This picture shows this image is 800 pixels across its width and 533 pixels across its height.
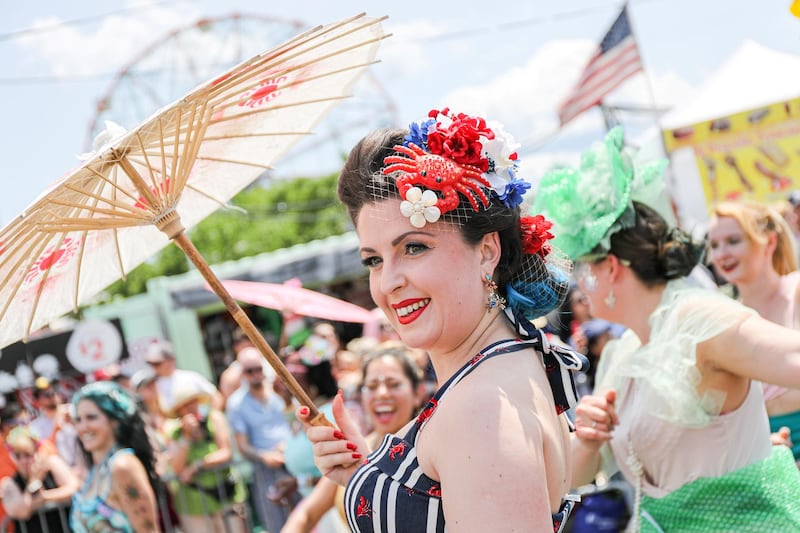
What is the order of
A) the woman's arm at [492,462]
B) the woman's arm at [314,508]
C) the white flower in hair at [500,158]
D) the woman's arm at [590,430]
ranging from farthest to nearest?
the woman's arm at [314,508] → the woman's arm at [590,430] → the white flower in hair at [500,158] → the woman's arm at [492,462]

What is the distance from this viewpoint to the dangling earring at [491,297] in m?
1.93

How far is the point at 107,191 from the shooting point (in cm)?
242

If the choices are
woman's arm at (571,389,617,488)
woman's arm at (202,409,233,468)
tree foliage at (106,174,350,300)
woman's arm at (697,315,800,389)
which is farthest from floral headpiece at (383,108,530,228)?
tree foliage at (106,174,350,300)

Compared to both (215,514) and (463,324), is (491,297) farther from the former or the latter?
(215,514)

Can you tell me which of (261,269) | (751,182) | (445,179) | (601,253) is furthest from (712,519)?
(261,269)

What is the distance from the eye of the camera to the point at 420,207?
1847 mm

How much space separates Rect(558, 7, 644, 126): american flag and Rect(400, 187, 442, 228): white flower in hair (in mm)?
7976

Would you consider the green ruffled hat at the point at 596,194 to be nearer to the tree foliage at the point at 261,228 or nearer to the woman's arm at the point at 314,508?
the woman's arm at the point at 314,508

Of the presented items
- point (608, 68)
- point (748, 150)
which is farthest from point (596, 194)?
point (748, 150)

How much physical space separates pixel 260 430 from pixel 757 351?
187 inches

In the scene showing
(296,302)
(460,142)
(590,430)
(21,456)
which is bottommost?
(21,456)

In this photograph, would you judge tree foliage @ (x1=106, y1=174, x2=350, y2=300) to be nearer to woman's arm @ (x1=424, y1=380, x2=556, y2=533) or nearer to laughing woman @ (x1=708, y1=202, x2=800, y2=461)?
laughing woman @ (x1=708, y1=202, x2=800, y2=461)

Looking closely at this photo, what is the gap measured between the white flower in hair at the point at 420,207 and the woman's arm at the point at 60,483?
5259 mm

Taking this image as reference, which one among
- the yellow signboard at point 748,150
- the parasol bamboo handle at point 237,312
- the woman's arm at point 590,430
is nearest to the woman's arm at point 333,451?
the parasol bamboo handle at point 237,312
